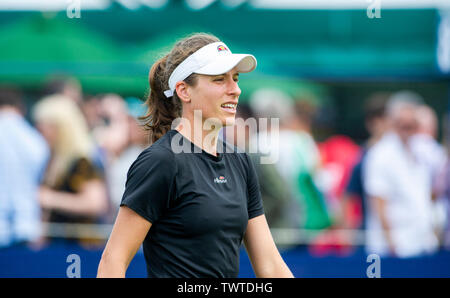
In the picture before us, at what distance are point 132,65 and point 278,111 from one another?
1564 millimetres

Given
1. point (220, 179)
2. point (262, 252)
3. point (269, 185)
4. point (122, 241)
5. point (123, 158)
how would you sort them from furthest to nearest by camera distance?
point (123, 158) < point (269, 185) < point (262, 252) < point (220, 179) < point (122, 241)

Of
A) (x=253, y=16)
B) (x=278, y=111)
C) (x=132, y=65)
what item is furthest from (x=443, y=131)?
(x=132, y=65)

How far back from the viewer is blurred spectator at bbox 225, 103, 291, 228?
6270mm

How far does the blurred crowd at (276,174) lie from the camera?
21.0 feet

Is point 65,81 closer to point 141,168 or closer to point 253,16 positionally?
point 253,16

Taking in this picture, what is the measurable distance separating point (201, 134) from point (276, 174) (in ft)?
12.4

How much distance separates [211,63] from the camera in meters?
2.66

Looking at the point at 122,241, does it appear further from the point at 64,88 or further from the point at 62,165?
the point at 64,88

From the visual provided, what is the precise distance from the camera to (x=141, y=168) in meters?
2.48

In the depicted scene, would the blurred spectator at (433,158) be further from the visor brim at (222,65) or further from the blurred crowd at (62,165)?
the visor brim at (222,65)

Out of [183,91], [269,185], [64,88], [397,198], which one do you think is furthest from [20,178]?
[183,91]

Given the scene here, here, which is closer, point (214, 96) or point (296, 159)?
point (214, 96)

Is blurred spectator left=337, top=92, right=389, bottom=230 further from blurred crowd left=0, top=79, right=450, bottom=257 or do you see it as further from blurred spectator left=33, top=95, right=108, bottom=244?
blurred spectator left=33, top=95, right=108, bottom=244

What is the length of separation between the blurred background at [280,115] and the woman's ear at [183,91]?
11.0ft
